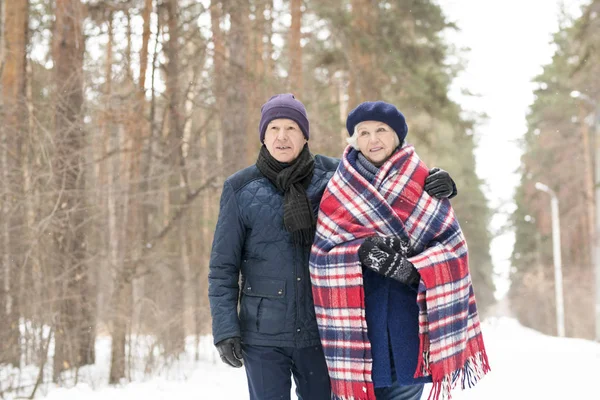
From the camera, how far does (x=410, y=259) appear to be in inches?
123

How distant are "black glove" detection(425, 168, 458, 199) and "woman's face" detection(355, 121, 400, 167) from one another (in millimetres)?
247

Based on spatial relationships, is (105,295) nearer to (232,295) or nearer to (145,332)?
(145,332)

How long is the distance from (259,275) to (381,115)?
98 cm

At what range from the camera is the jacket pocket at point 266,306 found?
322cm

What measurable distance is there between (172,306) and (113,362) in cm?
164

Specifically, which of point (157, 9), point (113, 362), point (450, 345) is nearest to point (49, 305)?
point (113, 362)

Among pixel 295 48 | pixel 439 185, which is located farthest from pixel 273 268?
pixel 295 48

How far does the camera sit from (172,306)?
9.85 metres

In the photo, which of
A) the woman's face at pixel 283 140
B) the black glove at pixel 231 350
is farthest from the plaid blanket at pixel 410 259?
the black glove at pixel 231 350

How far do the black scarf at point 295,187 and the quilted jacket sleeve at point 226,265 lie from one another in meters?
0.25

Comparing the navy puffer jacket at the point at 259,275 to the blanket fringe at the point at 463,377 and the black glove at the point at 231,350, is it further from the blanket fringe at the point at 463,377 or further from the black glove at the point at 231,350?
the blanket fringe at the point at 463,377

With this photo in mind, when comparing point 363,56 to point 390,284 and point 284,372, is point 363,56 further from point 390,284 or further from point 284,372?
point 284,372

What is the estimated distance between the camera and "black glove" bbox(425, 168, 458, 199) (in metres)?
3.27

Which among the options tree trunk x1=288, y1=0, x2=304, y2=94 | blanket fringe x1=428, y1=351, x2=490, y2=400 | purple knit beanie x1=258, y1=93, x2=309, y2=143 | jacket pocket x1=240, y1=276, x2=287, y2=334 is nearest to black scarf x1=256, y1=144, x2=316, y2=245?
purple knit beanie x1=258, y1=93, x2=309, y2=143
